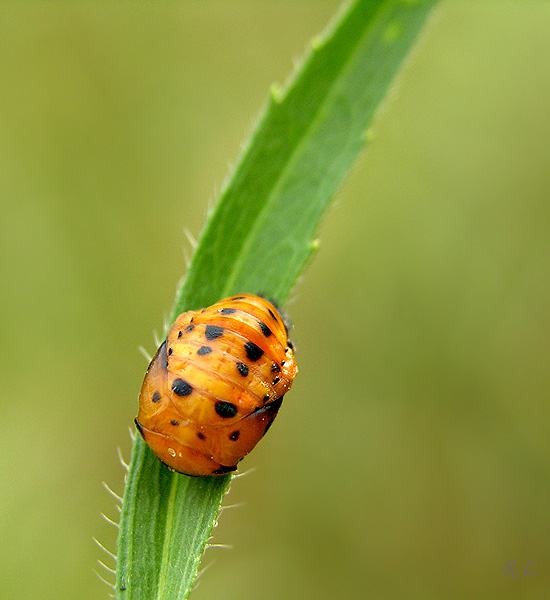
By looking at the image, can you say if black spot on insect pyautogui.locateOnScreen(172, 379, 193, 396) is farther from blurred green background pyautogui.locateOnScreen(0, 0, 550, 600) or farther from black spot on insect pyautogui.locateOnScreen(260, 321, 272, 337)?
blurred green background pyautogui.locateOnScreen(0, 0, 550, 600)

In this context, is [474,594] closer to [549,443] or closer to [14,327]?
[549,443]

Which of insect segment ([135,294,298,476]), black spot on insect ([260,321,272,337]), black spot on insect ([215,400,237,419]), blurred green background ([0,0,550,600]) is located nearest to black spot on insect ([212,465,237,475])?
insect segment ([135,294,298,476])

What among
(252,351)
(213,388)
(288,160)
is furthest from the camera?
(288,160)

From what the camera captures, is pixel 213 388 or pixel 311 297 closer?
pixel 213 388

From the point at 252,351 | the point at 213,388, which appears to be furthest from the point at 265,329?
the point at 213,388

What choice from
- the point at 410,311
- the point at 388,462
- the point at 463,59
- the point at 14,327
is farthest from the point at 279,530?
the point at 463,59

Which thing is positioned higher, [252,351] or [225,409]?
[252,351]

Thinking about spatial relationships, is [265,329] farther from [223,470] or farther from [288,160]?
[288,160]
